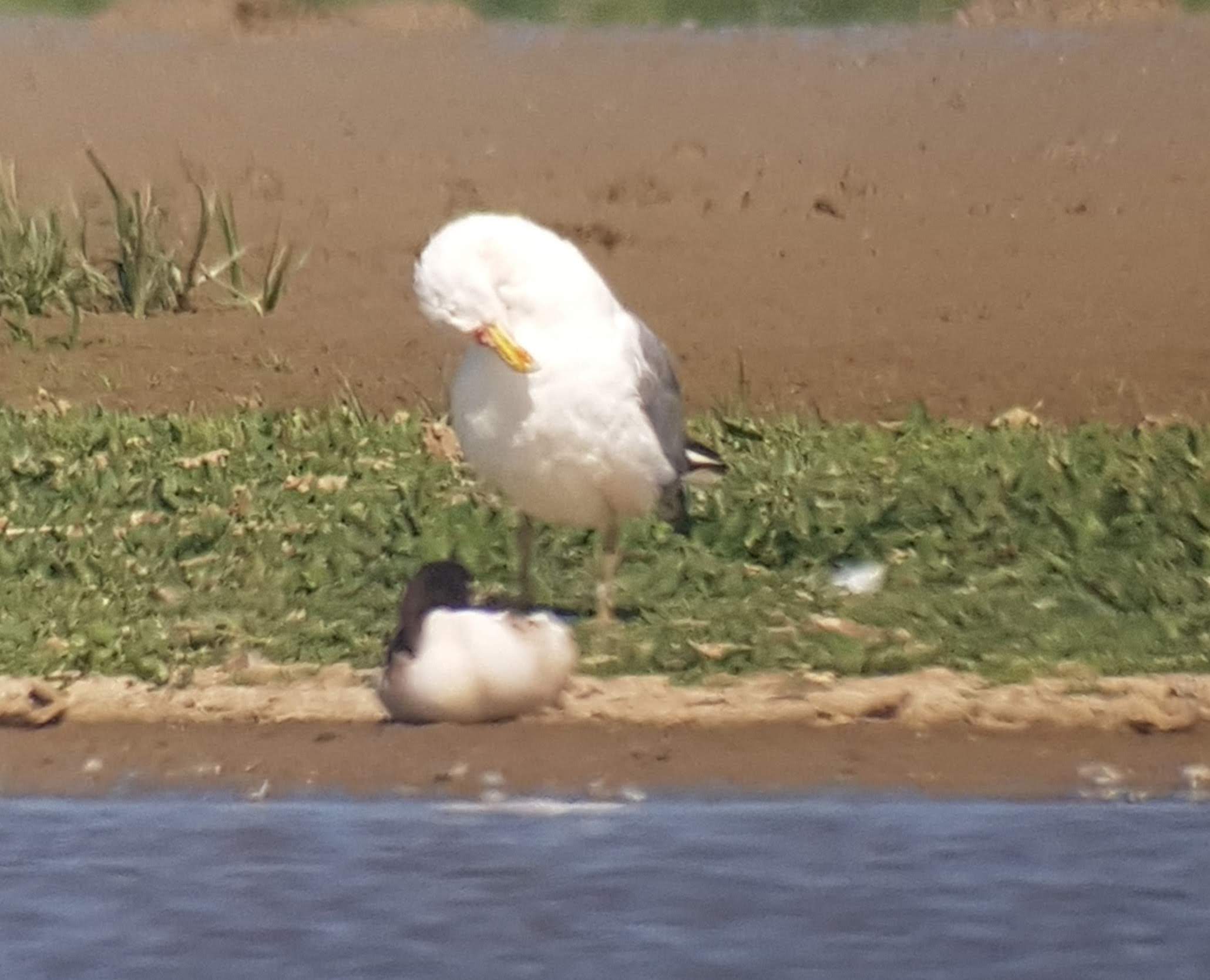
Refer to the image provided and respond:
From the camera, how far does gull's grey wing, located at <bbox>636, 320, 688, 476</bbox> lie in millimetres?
7871

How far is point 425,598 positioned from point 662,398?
3.37ft

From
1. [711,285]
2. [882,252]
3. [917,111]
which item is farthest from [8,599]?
[917,111]

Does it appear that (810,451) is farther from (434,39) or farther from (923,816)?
(434,39)

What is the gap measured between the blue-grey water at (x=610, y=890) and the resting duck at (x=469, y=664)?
40 cm

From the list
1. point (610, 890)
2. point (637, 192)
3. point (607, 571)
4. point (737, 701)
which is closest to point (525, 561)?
point (607, 571)

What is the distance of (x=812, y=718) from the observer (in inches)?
287

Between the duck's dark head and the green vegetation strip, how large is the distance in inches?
12.8

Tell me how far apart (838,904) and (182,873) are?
4.49 ft

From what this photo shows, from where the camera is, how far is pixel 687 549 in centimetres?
855

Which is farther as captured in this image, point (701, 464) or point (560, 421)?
point (701, 464)

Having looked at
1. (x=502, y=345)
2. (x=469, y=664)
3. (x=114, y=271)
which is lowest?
(x=114, y=271)

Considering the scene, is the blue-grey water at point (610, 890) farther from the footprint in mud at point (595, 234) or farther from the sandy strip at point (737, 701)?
the footprint in mud at point (595, 234)

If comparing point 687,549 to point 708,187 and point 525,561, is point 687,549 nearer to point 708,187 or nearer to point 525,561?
point 525,561

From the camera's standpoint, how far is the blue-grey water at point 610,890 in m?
5.93
